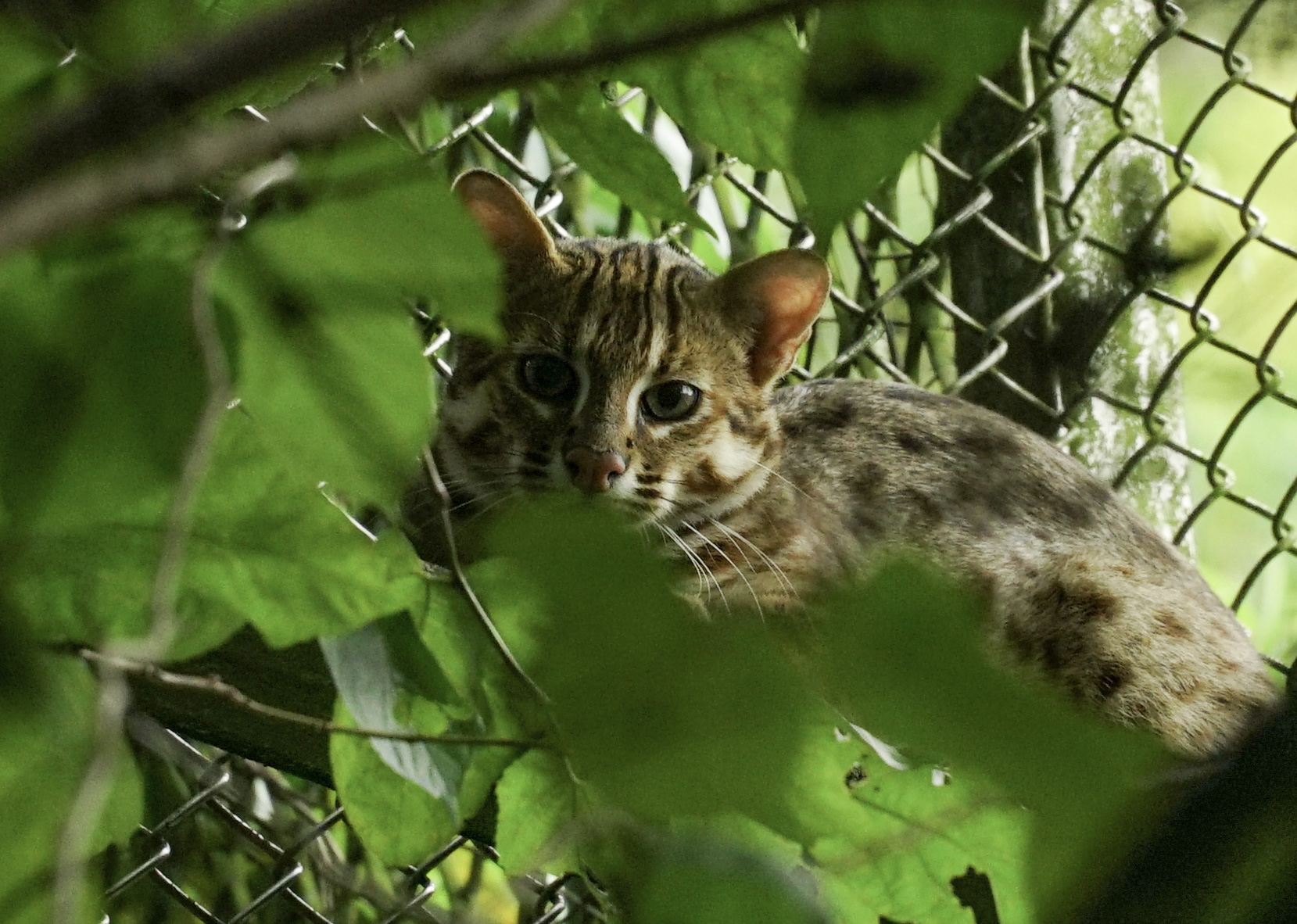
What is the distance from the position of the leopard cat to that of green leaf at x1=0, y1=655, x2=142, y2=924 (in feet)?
4.05

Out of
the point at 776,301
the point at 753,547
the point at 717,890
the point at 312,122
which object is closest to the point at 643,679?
the point at 717,890

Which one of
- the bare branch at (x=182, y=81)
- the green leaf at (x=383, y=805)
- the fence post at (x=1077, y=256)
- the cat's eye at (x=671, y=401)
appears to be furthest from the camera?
the fence post at (x=1077, y=256)

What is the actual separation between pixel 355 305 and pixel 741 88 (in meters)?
0.18

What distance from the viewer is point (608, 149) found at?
22.0 inches

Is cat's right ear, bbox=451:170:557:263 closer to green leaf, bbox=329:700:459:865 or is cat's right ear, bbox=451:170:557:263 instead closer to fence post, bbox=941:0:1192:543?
fence post, bbox=941:0:1192:543

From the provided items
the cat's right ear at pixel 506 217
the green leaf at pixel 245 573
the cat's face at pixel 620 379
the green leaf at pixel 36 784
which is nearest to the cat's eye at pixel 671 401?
the cat's face at pixel 620 379

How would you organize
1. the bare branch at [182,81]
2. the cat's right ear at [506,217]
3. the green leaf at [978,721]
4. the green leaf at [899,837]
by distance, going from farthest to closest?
the cat's right ear at [506,217]
the green leaf at [899,837]
the green leaf at [978,721]
the bare branch at [182,81]

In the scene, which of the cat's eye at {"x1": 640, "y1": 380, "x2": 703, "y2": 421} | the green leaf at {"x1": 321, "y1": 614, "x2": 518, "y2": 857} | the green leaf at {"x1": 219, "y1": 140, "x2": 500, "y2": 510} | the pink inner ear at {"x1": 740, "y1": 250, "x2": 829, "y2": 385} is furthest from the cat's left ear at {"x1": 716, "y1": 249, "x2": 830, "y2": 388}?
the green leaf at {"x1": 219, "y1": 140, "x2": 500, "y2": 510}

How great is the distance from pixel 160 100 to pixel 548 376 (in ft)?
5.39

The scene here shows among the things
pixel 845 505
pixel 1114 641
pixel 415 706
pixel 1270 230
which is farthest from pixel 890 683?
pixel 1270 230

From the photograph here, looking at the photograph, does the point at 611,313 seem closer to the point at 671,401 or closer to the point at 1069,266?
the point at 671,401

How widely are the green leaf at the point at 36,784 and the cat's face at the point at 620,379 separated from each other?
1.27 meters

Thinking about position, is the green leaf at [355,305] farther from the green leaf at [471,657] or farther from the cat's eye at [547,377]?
the cat's eye at [547,377]

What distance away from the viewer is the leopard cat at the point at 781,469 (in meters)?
1.74
